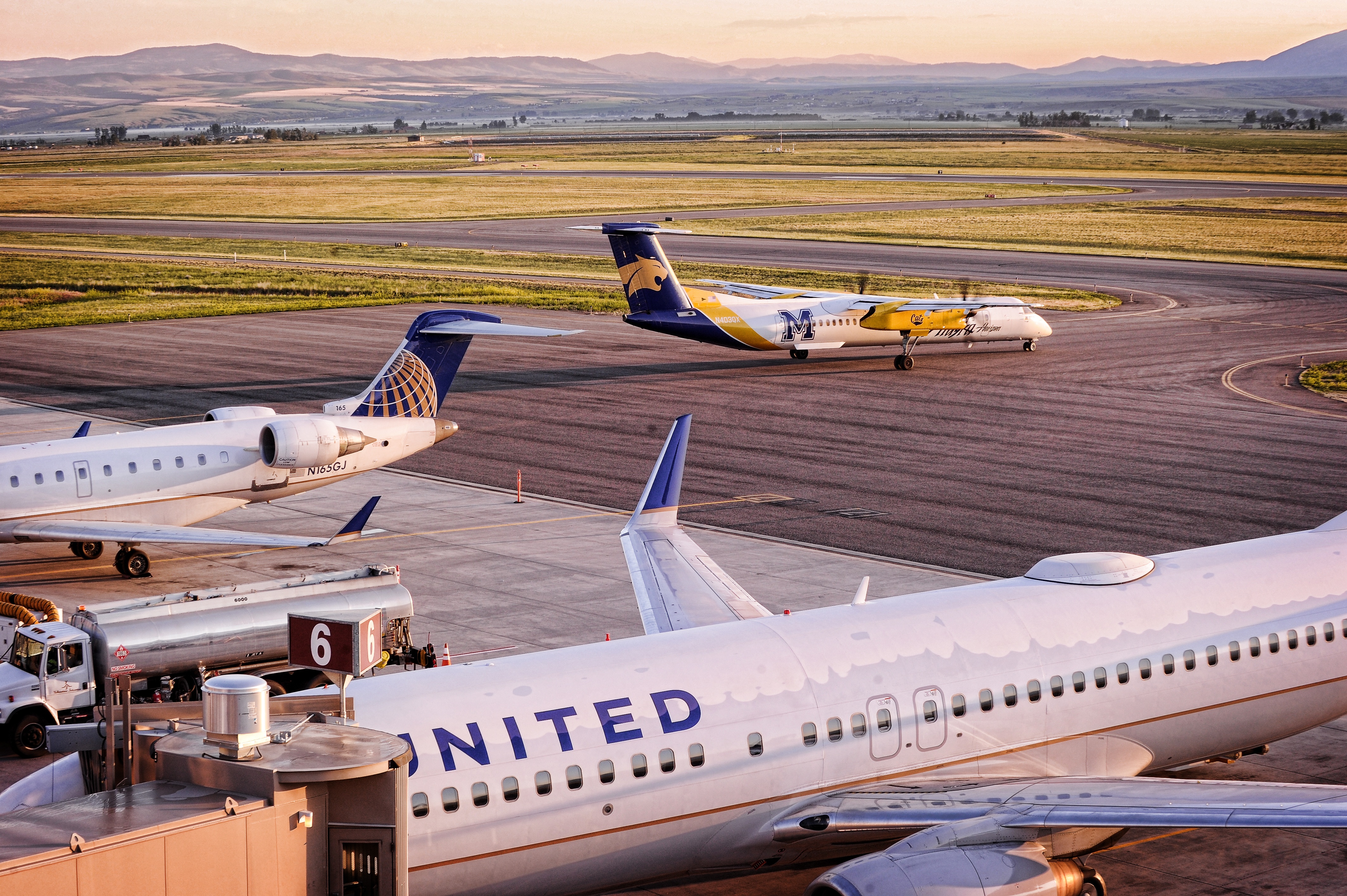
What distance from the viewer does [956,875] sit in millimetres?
14156

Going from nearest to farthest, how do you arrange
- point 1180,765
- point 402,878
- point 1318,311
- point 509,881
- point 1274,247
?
1. point 402,878
2. point 509,881
3. point 1180,765
4. point 1318,311
5. point 1274,247

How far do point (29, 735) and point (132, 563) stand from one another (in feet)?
37.4

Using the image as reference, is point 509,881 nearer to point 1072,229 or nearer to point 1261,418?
point 1261,418

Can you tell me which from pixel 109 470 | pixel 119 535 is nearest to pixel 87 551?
pixel 109 470

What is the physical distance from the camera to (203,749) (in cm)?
1162

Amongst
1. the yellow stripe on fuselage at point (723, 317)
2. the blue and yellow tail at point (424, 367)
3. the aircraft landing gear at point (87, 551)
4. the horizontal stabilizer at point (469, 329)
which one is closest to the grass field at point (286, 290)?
the yellow stripe on fuselage at point (723, 317)

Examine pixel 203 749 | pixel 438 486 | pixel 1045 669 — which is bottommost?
pixel 438 486

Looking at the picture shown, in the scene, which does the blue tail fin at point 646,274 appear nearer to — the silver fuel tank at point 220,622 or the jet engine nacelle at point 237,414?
the jet engine nacelle at point 237,414

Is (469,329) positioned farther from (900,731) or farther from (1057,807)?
(1057,807)

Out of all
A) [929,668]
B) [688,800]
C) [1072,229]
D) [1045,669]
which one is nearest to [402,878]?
[688,800]

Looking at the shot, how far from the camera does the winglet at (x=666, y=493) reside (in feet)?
78.9

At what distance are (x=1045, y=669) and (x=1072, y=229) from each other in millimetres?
112407

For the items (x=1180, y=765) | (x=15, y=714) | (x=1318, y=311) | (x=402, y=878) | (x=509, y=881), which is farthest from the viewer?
(x=1318, y=311)

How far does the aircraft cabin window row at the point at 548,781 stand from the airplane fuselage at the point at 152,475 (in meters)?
21.4
